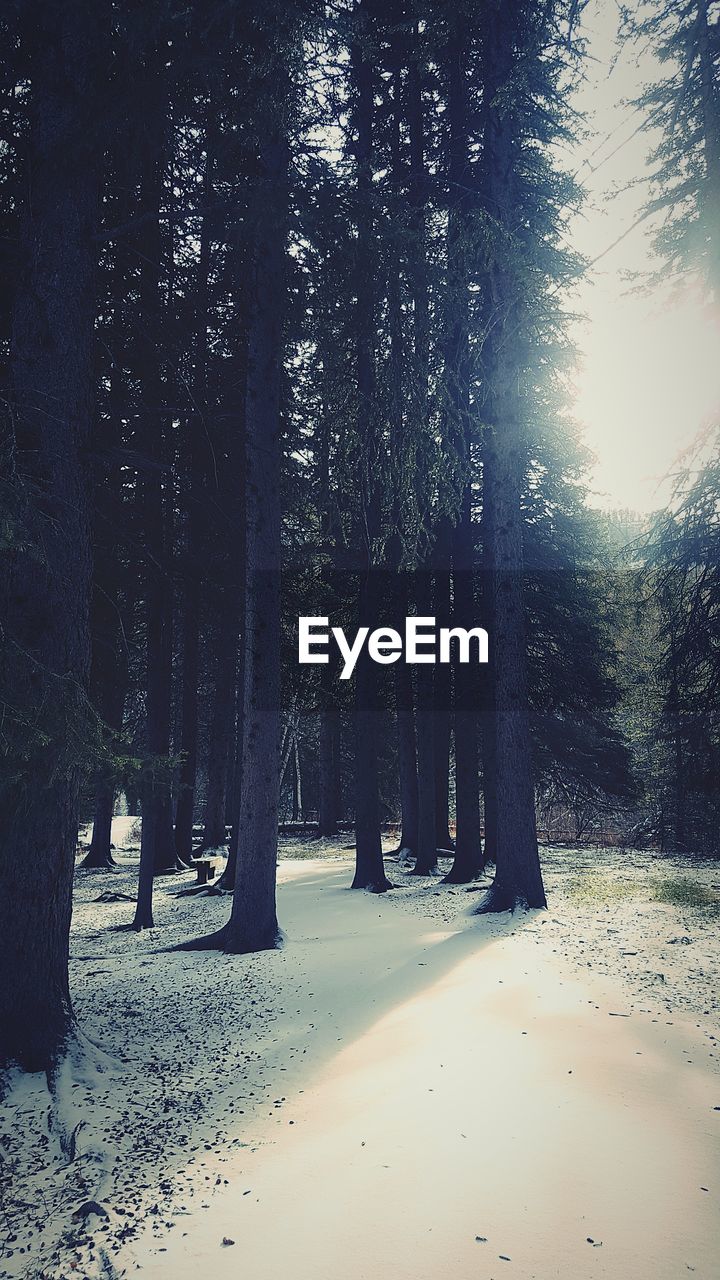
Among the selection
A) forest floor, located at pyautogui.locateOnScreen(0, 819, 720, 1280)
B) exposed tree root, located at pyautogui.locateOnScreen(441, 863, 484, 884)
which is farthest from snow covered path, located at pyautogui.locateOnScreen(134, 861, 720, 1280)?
exposed tree root, located at pyautogui.locateOnScreen(441, 863, 484, 884)

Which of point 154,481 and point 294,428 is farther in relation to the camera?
point 294,428

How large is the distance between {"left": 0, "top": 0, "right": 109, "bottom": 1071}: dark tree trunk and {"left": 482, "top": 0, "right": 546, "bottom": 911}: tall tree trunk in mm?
6220

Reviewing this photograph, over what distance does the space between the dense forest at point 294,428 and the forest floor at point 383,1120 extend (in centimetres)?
99

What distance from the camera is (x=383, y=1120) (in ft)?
14.6

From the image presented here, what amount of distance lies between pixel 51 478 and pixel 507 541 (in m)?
7.15

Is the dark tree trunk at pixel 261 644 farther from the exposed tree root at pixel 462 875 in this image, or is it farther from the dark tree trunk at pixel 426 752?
the dark tree trunk at pixel 426 752

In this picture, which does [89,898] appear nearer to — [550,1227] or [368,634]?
[368,634]

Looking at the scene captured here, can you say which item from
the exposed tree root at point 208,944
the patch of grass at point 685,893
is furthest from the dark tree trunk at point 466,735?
the exposed tree root at point 208,944

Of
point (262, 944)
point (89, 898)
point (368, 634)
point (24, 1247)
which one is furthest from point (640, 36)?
point (89, 898)

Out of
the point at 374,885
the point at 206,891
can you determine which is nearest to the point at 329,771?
the point at 206,891

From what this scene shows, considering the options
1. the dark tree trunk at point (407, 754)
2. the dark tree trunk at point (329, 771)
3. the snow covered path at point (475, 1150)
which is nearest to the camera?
the snow covered path at point (475, 1150)

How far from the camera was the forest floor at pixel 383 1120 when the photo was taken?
334cm

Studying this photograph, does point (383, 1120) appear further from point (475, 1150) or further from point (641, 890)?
point (641, 890)

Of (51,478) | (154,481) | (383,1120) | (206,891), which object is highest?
(154,481)
